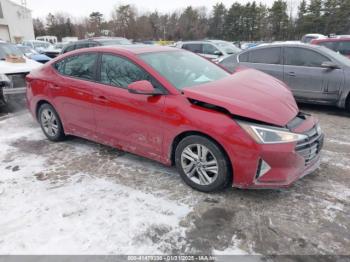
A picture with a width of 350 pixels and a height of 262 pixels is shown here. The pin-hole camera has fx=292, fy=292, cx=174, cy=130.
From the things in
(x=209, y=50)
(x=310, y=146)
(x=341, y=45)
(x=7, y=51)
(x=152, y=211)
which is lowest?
(x=152, y=211)

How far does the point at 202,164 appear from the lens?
3.19 m

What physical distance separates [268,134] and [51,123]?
3.63m

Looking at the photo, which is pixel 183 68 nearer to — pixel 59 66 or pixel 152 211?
pixel 152 211

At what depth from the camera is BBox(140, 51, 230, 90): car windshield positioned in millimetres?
3529

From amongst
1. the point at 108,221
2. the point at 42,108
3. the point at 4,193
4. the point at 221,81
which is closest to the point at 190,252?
the point at 108,221

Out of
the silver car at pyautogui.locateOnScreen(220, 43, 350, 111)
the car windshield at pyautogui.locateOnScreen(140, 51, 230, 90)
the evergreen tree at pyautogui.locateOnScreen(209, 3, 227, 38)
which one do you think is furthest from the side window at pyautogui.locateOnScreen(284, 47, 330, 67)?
the evergreen tree at pyautogui.locateOnScreen(209, 3, 227, 38)

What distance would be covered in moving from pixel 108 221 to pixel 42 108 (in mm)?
2923

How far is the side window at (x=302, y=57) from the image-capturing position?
20.5 ft

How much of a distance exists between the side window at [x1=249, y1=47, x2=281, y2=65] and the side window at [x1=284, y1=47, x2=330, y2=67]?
18cm

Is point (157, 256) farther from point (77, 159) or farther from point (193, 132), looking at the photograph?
→ point (77, 159)

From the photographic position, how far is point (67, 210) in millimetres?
3059

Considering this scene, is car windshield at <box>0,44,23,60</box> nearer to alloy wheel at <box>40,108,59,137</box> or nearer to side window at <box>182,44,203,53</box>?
alloy wheel at <box>40,108,59,137</box>

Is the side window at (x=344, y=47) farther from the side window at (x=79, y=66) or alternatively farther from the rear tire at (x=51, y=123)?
the rear tire at (x=51, y=123)

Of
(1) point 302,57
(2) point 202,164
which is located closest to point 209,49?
(1) point 302,57
